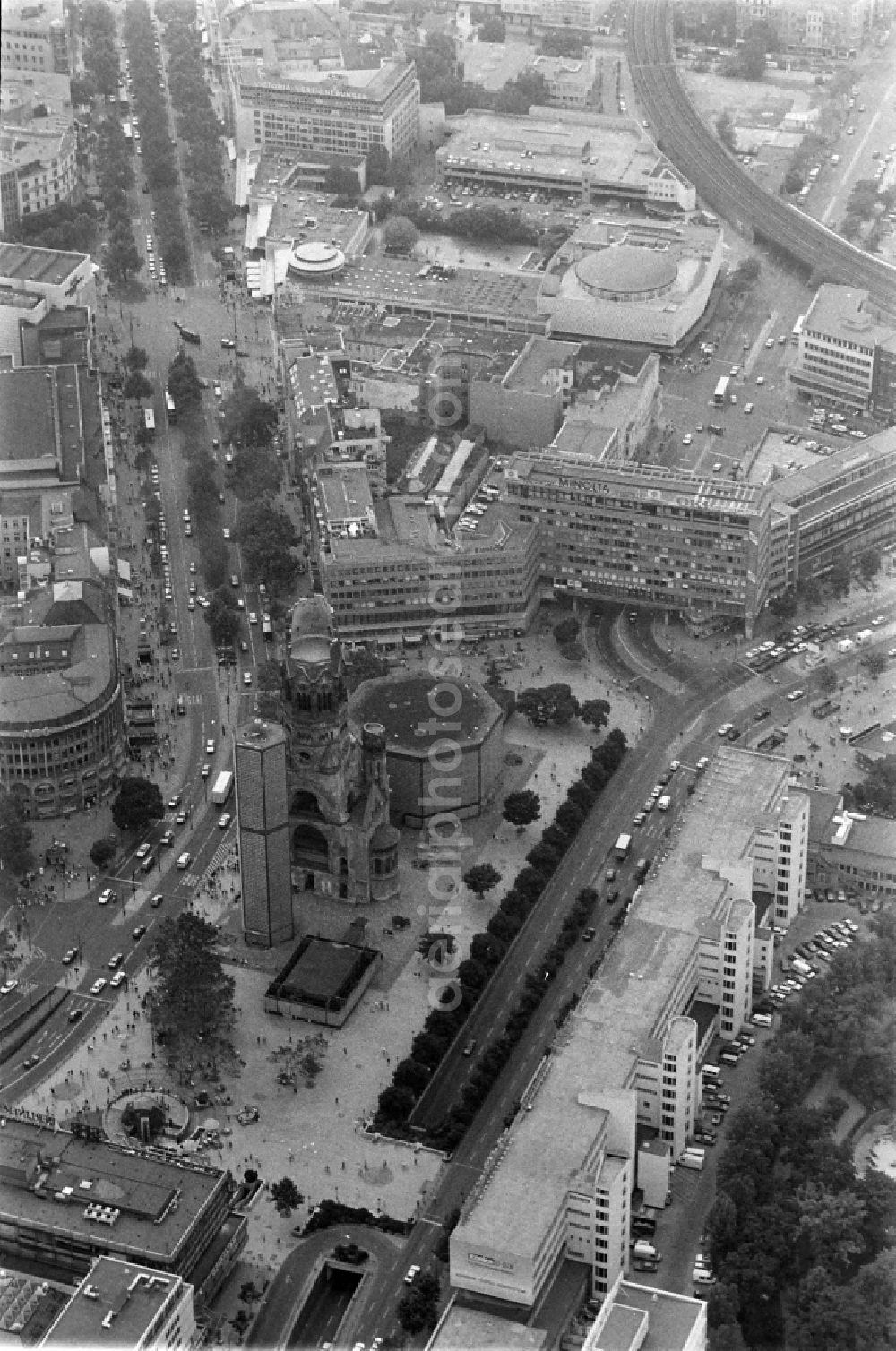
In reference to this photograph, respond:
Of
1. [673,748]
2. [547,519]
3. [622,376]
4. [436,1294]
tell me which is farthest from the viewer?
[622,376]

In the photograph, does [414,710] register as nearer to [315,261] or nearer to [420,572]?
[420,572]

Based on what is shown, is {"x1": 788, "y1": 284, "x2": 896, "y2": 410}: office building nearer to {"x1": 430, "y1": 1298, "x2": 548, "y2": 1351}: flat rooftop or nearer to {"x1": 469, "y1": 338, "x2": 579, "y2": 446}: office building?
{"x1": 469, "y1": 338, "x2": 579, "y2": 446}: office building

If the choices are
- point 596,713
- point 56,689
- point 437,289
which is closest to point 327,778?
point 56,689

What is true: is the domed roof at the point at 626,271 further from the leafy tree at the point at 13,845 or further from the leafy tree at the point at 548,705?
the leafy tree at the point at 13,845

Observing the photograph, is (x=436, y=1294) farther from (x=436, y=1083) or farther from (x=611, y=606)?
(x=611, y=606)

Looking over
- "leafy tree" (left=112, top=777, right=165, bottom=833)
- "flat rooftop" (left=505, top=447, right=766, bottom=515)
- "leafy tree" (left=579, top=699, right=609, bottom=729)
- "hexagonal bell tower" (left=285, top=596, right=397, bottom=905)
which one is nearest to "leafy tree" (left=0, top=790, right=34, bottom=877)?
"leafy tree" (left=112, top=777, right=165, bottom=833)

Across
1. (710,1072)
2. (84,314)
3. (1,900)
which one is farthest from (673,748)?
(84,314)
